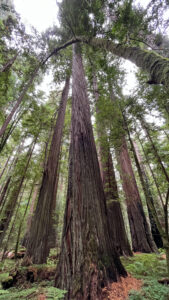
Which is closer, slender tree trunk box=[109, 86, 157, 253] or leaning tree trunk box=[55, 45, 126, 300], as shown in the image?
leaning tree trunk box=[55, 45, 126, 300]

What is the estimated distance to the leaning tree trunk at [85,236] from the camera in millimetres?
1373

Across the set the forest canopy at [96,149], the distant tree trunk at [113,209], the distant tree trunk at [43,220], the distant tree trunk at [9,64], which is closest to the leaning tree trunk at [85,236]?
the forest canopy at [96,149]

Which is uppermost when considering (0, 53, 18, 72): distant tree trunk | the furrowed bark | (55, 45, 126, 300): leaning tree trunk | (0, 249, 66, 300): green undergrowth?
(0, 53, 18, 72): distant tree trunk

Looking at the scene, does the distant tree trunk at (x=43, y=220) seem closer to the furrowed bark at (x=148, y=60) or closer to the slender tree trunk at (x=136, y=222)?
the slender tree trunk at (x=136, y=222)

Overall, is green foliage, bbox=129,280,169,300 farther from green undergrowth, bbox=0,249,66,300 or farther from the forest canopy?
green undergrowth, bbox=0,249,66,300

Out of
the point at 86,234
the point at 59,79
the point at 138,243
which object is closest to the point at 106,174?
the point at 138,243

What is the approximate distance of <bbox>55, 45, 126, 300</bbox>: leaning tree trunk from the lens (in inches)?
54.0

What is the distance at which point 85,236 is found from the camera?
1595 millimetres

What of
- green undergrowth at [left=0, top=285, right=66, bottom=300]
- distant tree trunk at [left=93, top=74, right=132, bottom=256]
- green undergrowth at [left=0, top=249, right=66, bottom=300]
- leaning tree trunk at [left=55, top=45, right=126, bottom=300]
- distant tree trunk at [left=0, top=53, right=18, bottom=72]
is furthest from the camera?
distant tree trunk at [left=0, top=53, right=18, bottom=72]

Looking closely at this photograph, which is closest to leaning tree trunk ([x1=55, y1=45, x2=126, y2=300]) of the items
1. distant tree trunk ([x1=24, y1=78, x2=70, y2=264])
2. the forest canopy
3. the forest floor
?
the forest canopy

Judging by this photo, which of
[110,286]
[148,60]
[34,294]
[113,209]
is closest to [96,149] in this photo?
[148,60]

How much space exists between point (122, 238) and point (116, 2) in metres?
6.10

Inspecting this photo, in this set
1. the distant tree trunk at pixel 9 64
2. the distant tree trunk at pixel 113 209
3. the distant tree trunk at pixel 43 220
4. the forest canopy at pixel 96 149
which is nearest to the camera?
the forest canopy at pixel 96 149

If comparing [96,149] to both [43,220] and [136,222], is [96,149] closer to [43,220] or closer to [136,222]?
[43,220]
